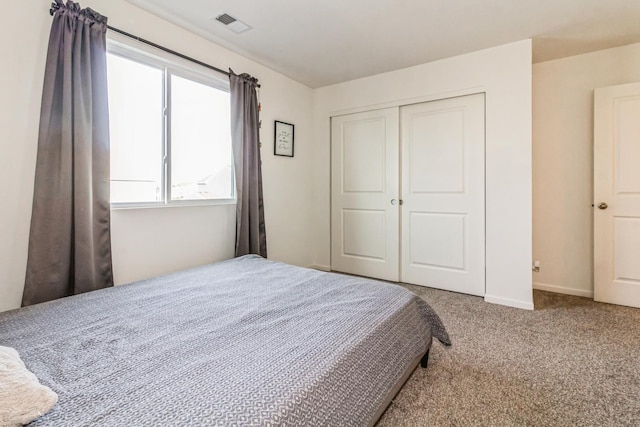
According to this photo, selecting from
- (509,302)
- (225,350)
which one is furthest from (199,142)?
(509,302)

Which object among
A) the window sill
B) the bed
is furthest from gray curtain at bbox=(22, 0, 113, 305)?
the bed

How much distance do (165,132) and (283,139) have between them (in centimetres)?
140

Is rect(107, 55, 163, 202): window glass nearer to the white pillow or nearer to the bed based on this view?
the bed

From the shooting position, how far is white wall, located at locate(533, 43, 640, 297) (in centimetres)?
307

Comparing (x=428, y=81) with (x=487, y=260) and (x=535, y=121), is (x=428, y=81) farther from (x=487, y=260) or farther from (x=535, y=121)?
(x=487, y=260)

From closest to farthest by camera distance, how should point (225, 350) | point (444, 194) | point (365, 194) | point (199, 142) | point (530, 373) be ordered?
point (225, 350)
point (530, 373)
point (199, 142)
point (444, 194)
point (365, 194)

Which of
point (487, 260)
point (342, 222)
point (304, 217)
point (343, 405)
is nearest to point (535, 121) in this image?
point (487, 260)

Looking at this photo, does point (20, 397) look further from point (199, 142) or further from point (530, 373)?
point (199, 142)

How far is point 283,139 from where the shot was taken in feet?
12.0

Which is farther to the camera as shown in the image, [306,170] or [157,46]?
[306,170]

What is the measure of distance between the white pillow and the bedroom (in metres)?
1.37

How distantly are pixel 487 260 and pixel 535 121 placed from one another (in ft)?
5.32

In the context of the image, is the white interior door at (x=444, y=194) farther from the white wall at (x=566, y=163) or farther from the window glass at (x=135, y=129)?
the window glass at (x=135, y=129)

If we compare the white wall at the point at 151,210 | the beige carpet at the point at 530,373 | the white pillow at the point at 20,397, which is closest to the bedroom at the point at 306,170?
the white wall at the point at 151,210
